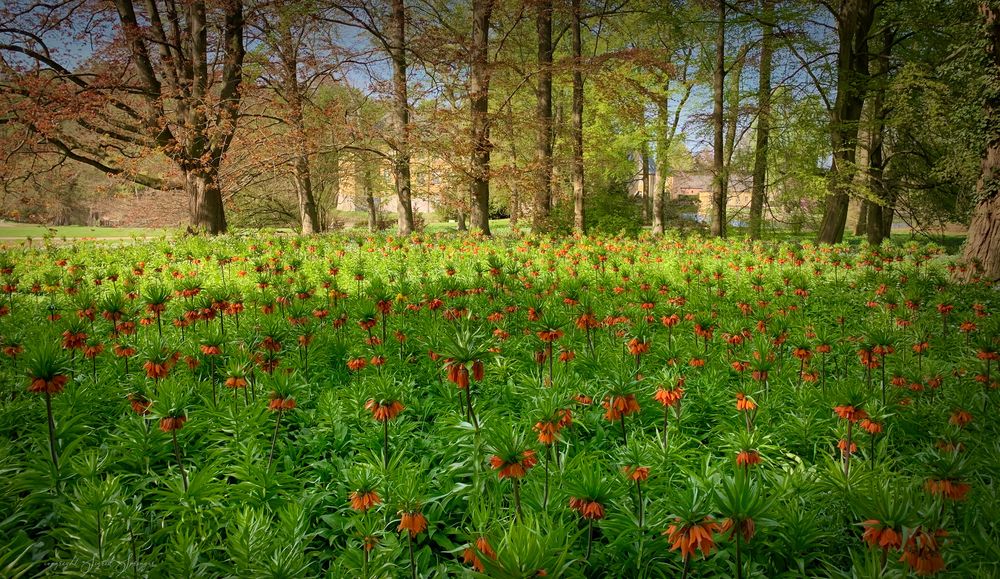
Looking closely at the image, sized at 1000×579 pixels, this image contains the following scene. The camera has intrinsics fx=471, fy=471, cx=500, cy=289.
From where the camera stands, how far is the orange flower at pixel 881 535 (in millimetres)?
1476

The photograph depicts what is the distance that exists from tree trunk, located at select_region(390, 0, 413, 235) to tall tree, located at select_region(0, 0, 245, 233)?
469 cm

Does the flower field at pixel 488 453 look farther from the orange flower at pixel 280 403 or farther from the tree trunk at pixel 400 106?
the tree trunk at pixel 400 106

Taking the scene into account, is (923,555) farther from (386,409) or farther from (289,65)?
(289,65)

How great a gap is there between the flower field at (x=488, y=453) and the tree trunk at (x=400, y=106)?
1059cm

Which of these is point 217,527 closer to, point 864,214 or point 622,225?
point 622,225

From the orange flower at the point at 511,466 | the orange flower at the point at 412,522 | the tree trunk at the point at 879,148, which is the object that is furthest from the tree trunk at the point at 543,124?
the orange flower at the point at 412,522

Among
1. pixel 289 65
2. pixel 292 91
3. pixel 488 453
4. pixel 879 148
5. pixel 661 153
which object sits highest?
pixel 289 65

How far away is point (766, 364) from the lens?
339cm

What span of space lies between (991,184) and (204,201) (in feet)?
62.7

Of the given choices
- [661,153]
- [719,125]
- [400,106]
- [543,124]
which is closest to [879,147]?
[719,125]

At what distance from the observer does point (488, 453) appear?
110 inches

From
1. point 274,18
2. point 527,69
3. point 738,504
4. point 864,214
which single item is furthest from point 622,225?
point 738,504

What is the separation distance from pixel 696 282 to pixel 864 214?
21459 millimetres

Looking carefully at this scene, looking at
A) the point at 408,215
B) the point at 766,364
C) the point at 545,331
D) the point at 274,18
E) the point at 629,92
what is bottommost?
the point at 766,364
